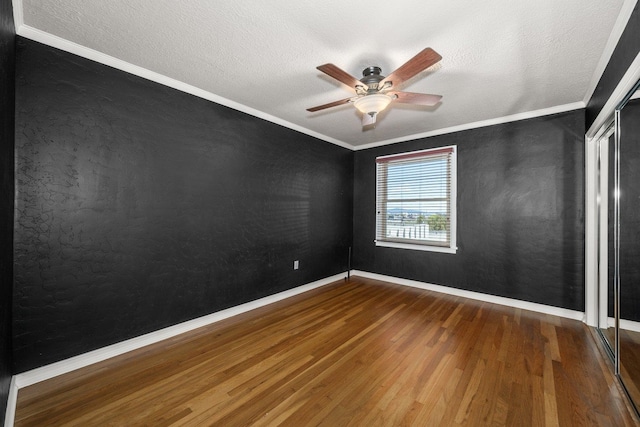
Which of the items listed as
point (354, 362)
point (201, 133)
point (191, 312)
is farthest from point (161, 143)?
point (354, 362)

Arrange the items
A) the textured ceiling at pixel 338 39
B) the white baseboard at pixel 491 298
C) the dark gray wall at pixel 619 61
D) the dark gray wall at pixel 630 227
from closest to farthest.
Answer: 1. the dark gray wall at pixel 619 61
2. the textured ceiling at pixel 338 39
3. the dark gray wall at pixel 630 227
4. the white baseboard at pixel 491 298

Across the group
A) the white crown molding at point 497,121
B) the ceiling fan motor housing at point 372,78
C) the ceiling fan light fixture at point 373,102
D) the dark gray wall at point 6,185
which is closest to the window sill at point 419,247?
the white crown molding at point 497,121

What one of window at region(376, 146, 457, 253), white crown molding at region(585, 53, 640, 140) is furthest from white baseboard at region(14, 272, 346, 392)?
white crown molding at region(585, 53, 640, 140)

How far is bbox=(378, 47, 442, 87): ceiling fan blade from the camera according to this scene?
1.59 meters

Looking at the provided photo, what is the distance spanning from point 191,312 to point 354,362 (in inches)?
67.7

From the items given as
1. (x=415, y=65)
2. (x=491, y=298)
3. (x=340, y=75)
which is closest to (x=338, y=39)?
(x=340, y=75)

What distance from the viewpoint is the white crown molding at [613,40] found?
1586 mm

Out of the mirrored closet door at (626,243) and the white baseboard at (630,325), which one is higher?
the mirrored closet door at (626,243)

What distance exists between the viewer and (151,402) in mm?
1686

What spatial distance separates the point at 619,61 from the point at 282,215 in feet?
11.1

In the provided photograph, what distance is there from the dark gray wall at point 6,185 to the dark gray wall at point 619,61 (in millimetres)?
3516

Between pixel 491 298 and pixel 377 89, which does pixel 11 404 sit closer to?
pixel 377 89

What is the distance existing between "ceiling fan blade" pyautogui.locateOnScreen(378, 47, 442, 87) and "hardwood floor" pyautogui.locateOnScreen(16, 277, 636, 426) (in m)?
2.20

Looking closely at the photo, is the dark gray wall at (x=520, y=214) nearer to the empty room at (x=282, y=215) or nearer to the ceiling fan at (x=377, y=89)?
the empty room at (x=282, y=215)
